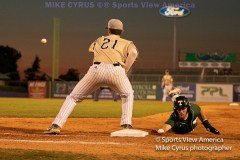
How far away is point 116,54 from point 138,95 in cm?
2931

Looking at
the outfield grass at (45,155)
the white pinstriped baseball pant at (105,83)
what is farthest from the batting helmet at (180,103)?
the outfield grass at (45,155)

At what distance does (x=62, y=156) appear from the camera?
215 inches

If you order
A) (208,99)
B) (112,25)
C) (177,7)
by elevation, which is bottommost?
(208,99)

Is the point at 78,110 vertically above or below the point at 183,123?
below

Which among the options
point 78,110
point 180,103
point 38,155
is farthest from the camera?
point 78,110

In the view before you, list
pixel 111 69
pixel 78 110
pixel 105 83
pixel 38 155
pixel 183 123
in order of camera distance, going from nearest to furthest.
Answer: pixel 38 155
pixel 111 69
pixel 105 83
pixel 183 123
pixel 78 110

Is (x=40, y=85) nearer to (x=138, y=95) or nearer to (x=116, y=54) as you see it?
(x=138, y=95)

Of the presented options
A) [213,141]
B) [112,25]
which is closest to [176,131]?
[213,141]

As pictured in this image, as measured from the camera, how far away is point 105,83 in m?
7.97

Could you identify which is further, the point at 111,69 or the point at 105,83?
the point at 105,83

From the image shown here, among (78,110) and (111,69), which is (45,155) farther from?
(78,110)

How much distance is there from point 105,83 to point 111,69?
0.90 ft

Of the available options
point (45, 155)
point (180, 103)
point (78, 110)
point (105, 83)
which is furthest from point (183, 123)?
point (78, 110)

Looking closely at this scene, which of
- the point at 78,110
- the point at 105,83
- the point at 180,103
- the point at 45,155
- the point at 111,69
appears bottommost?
the point at 78,110
